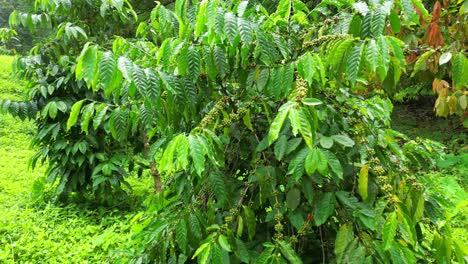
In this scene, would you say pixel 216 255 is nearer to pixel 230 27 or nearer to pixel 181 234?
pixel 181 234

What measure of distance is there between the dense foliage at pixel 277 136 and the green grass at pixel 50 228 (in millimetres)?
1253

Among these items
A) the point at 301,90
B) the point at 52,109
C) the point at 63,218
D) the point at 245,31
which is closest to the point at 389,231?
the point at 301,90

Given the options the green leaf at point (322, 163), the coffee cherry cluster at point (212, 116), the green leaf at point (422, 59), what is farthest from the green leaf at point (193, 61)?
the green leaf at point (422, 59)

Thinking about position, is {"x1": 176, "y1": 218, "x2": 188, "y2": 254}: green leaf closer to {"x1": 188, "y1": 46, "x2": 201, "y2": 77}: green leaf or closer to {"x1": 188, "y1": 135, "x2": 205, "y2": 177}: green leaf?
{"x1": 188, "y1": 135, "x2": 205, "y2": 177}: green leaf

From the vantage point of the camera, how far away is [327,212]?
1.22 metres

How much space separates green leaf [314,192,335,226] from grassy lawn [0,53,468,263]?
46cm

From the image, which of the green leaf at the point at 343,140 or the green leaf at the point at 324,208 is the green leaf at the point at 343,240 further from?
the green leaf at the point at 343,140

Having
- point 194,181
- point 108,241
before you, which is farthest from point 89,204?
point 194,181

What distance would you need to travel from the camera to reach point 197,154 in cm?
105

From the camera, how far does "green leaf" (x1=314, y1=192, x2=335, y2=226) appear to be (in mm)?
1216

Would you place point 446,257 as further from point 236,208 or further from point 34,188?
point 34,188

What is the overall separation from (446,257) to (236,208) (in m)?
0.61

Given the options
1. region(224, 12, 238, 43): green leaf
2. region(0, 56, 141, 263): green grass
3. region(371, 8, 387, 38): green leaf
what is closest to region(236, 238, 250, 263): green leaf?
region(224, 12, 238, 43): green leaf

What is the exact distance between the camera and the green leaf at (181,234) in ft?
4.09
